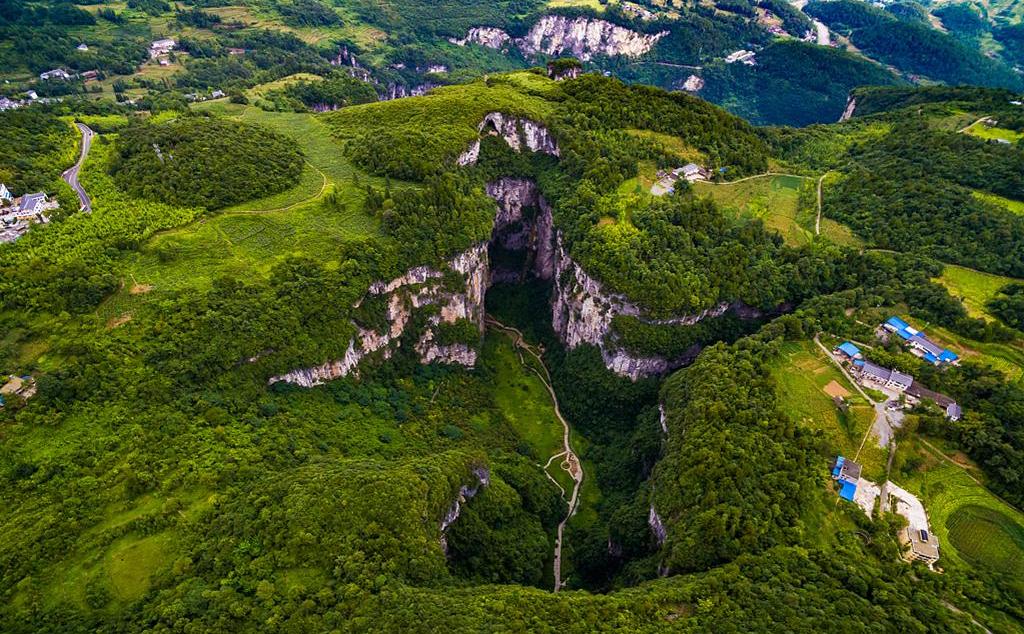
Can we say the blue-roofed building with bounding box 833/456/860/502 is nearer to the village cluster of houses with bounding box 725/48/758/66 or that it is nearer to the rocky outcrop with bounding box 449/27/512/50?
the village cluster of houses with bounding box 725/48/758/66

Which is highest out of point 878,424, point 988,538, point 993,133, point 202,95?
point 993,133

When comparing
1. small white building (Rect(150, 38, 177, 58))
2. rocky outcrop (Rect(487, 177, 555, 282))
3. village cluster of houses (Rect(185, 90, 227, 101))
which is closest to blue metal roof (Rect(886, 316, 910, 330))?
rocky outcrop (Rect(487, 177, 555, 282))

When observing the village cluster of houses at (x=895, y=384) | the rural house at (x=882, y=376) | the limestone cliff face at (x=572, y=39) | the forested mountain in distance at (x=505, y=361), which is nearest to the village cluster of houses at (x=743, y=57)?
the limestone cliff face at (x=572, y=39)

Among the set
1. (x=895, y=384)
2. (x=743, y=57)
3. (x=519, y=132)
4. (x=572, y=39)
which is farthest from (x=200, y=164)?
(x=743, y=57)

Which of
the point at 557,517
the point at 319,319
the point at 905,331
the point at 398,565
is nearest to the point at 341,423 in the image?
the point at 319,319

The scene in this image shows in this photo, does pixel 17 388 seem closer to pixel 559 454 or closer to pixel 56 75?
pixel 559 454

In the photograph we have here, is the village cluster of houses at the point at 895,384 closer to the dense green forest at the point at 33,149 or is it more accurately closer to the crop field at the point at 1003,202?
the crop field at the point at 1003,202

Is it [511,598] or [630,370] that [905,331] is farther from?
[511,598]
